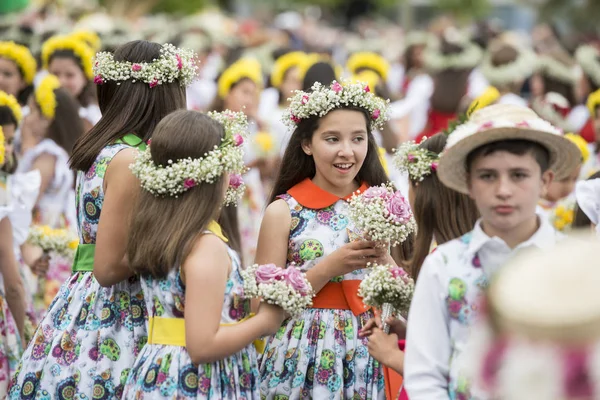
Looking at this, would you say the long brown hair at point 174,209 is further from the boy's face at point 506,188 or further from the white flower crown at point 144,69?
the boy's face at point 506,188

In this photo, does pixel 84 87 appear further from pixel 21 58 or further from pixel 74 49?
pixel 21 58

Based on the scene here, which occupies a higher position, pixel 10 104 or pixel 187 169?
pixel 10 104

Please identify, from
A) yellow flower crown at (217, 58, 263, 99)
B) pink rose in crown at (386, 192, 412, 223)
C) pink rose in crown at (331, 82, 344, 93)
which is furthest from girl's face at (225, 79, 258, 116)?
pink rose in crown at (386, 192, 412, 223)

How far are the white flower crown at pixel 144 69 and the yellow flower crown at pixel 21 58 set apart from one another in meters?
4.48

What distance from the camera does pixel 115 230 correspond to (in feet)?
14.7

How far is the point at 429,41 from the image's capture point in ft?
73.9

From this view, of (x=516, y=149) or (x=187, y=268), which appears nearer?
(x=516, y=149)

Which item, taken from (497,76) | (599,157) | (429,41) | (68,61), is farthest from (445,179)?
(429,41)

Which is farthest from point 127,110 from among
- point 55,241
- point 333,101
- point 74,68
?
point 74,68

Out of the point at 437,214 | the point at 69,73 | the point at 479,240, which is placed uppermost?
the point at 69,73

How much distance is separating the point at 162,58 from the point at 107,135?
1.56 ft

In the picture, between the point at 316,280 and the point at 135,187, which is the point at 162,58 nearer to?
the point at 135,187

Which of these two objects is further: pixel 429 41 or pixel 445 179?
pixel 429 41

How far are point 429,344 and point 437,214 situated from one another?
1441 millimetres
